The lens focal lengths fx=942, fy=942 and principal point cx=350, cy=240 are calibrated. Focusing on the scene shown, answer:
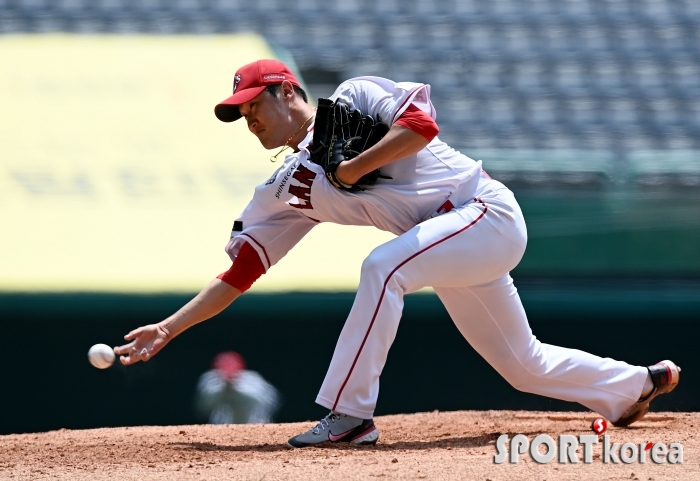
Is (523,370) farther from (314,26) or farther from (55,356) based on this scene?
(314,26)

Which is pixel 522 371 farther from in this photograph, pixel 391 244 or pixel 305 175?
pixel 305 175

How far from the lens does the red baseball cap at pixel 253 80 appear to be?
3.24m

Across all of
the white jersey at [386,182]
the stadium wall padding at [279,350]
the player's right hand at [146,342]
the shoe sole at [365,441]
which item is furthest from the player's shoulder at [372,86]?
the stadium wall padding at [279,350]

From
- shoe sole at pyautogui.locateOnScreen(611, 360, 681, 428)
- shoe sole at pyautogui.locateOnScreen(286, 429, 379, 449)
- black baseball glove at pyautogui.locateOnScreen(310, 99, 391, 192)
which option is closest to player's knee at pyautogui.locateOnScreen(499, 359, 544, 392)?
shoe sole at pyautogui.locateOnScreen(611, 360, 681, 428)

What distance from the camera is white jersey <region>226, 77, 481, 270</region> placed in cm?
324

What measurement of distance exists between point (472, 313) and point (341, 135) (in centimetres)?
83

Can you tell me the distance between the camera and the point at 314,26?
7.67m

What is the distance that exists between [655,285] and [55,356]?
3490 mm

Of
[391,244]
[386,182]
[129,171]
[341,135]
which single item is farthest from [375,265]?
[129,171]

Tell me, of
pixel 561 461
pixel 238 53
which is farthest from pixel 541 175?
pixel 561 461

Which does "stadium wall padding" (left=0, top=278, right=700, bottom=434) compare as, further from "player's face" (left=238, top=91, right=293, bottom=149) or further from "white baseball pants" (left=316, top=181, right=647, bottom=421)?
"player's face" (left=238, top=91, right=293, bottom=149)

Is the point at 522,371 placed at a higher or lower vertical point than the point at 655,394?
higher

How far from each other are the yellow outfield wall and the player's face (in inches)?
84.9

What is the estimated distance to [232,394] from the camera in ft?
17.3
